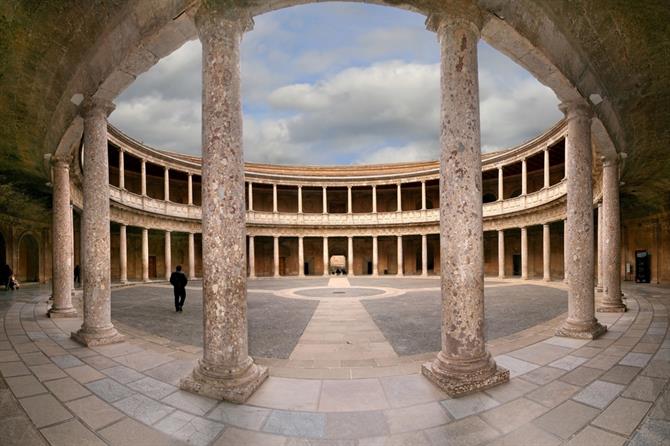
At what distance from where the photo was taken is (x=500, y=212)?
25.0 metres

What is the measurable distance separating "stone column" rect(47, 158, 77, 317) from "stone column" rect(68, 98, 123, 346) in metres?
3.53

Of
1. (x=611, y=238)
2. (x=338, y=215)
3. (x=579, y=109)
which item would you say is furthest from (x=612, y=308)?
(x=338, y=215)

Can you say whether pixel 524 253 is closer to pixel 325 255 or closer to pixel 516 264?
pixel 516 264

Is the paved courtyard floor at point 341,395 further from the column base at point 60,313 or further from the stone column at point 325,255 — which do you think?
the stone column at point 325,255

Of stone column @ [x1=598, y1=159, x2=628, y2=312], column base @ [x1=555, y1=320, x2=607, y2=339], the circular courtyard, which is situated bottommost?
the circular courtyard

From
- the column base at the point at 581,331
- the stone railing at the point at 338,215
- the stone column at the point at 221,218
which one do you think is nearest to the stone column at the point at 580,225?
the column base at the point at 581,331

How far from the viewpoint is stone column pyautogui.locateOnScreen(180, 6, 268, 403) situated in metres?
4.19

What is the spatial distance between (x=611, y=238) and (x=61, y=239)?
623 inches

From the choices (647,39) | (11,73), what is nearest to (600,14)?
(647,39)

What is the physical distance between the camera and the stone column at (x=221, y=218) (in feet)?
13.7

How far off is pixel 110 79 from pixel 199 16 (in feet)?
9.48

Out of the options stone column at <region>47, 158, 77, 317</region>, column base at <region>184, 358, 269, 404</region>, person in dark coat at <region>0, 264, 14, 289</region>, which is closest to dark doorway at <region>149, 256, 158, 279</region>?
person in dark coat at <region>0, 264, 14, 289</region>

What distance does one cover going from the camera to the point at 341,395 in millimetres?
4184

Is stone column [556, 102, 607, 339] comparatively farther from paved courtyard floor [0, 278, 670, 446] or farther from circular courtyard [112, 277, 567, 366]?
circular courtyard [112, 277, 567, 366]
